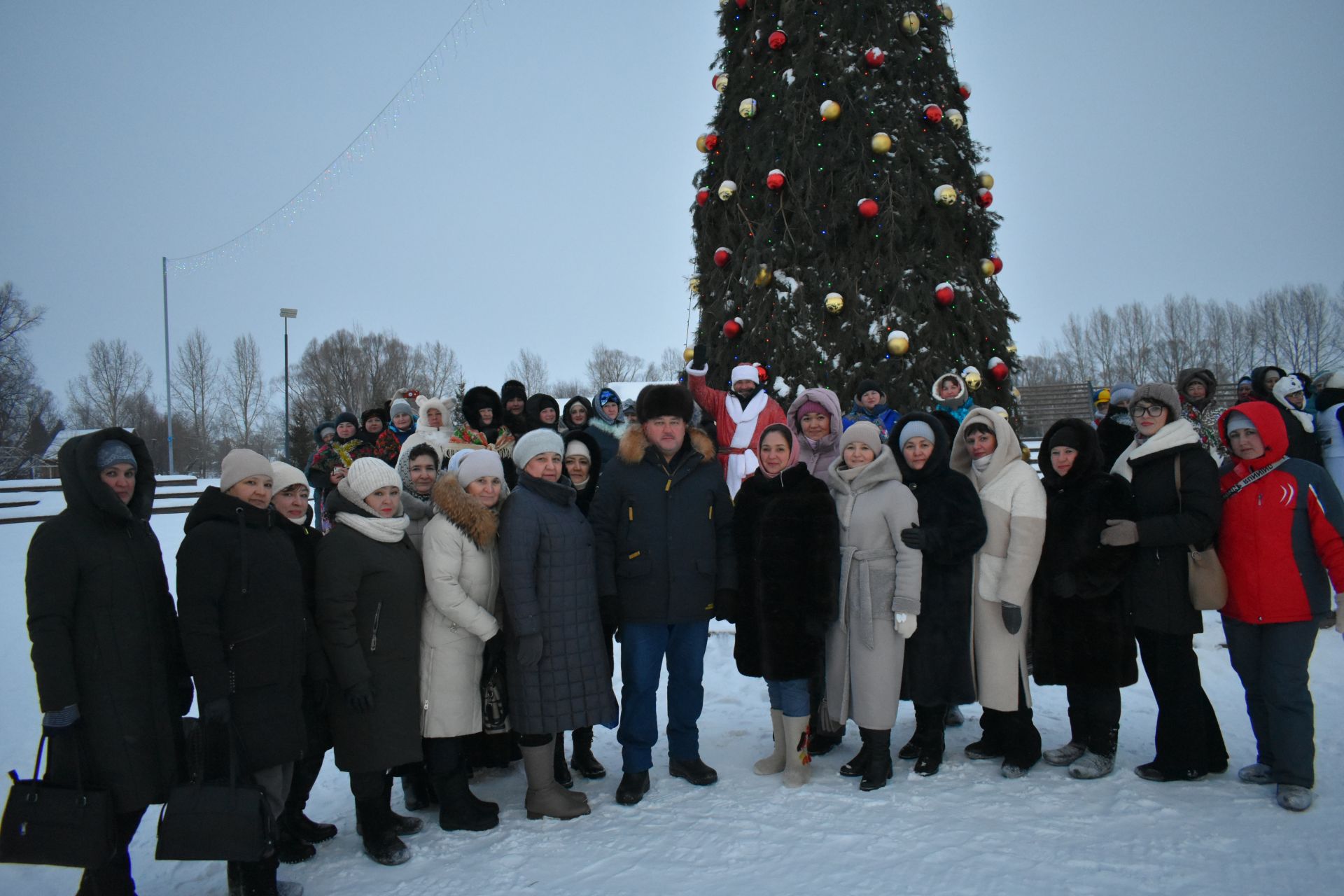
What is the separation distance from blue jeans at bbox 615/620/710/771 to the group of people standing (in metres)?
0.02

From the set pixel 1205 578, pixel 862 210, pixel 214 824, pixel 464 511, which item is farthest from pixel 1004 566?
pixel 862 210

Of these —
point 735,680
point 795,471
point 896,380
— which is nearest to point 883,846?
point 795,471

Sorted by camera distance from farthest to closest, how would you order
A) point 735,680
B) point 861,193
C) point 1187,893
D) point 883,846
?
point 861,193 → point 735,680 → point 883,846 → point 1187,893

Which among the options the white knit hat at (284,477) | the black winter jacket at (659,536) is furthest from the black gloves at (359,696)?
the black winter jacket at (659,536)

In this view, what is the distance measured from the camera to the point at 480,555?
363 cm

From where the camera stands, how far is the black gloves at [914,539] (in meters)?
3.75

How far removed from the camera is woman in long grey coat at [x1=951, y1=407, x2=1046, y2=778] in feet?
12.4

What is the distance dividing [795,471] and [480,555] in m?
1.68

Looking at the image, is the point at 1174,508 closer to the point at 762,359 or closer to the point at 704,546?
the point at 704,546

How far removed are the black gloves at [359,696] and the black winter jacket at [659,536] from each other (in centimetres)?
118

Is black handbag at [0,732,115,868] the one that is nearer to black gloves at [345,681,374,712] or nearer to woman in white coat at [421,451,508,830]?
black gloves at [345,681,374,712]

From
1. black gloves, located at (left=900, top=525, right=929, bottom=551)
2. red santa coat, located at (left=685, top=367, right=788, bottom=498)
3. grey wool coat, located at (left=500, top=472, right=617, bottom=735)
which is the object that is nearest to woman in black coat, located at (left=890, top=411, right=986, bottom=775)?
black gloves, located at (left=900, top=525, right=929, bottom=551)

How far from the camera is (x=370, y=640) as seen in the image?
3295 millimetres

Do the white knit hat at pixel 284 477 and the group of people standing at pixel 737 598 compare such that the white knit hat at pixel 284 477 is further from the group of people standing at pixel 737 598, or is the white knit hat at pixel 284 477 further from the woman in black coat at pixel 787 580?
the woman in black coat at pixel 787 580
